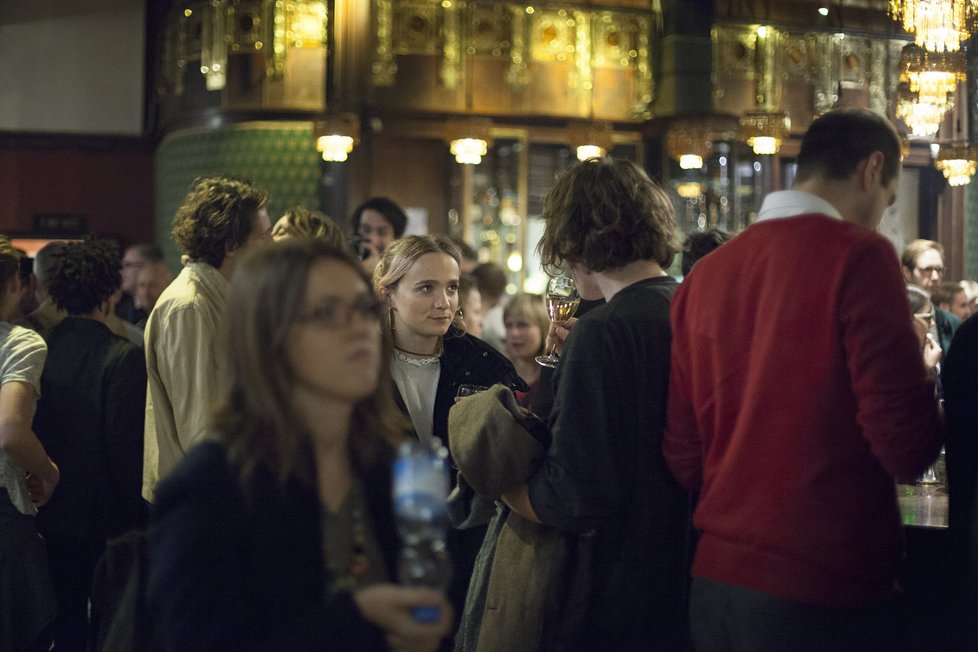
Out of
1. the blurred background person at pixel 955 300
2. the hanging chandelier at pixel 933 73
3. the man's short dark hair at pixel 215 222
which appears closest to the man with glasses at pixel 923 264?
the blurred background person at pixel 955 300

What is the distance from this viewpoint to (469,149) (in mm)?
10680

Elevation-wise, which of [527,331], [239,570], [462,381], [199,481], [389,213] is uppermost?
[389,213]

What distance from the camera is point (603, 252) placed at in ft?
8.26

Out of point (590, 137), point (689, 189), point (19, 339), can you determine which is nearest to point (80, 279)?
point (19, 339)

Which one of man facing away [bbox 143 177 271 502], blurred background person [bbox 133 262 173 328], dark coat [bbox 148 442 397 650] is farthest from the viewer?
blurred background person [bbox 133 262 173 328]

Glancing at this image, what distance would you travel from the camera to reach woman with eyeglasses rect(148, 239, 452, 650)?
1.55 meters

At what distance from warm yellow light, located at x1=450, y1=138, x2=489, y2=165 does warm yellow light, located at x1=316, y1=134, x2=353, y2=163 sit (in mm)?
1110

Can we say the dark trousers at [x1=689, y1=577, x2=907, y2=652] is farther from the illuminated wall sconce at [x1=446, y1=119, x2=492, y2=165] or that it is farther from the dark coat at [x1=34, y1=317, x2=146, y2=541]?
the illuminated wall sconce at [x1=446, y1=119, x2=492, y2=165]

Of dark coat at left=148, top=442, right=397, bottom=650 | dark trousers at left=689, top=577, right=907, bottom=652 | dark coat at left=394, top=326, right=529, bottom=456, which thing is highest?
dark coat at left=394, top=326, right=529, bottom=456

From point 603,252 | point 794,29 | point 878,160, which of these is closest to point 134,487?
point 603,252

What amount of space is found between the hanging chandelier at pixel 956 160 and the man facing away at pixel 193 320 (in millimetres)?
8270

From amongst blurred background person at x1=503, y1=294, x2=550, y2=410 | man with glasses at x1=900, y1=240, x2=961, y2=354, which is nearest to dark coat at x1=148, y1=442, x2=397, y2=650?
blurred background person at x1=503, y1=294, x2=550, y2=410

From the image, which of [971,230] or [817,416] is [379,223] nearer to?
[817,416]

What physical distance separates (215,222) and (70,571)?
4.37 feet
